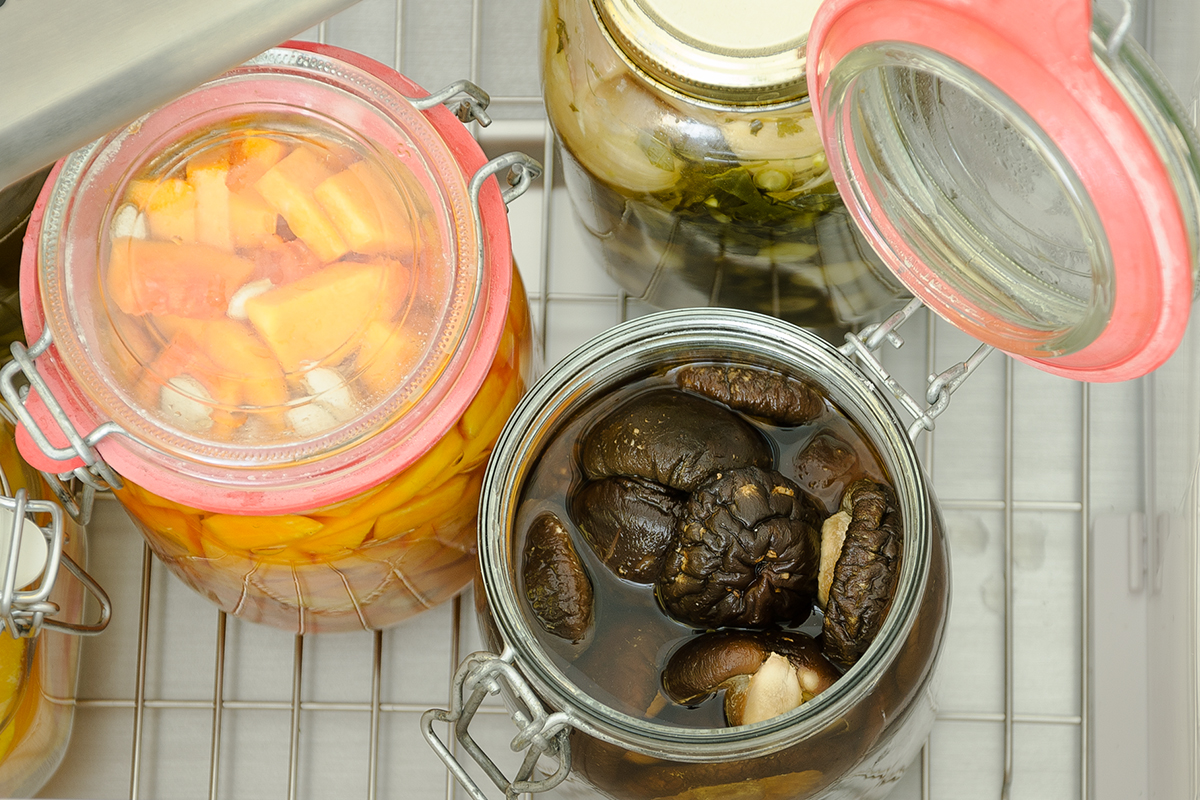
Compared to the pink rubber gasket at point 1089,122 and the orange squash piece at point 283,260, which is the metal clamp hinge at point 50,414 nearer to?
the orange squash piece at point 283,260

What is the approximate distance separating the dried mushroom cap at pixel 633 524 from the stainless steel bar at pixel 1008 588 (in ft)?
0.72

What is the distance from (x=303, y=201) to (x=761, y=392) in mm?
200

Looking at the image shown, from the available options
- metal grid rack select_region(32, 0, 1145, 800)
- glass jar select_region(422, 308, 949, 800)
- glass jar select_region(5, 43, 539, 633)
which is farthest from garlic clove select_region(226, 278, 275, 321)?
metal grid rack select_region(32, 0, 1145, 800)

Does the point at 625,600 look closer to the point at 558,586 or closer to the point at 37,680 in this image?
the point at 558,586

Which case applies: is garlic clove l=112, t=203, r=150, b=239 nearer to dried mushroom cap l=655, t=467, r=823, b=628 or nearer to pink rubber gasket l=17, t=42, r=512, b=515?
pink rubber gasket l=17, t=42, r=512, b=515

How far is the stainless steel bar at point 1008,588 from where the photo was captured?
52 centimetres

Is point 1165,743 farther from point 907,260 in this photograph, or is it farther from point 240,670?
point 240,670

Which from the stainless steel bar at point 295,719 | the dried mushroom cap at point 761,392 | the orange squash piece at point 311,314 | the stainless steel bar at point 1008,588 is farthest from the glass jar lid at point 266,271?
the stainless steel bar at point 1008,588

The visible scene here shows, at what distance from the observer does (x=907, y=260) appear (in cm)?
38

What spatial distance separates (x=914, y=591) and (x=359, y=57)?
12.2 inches

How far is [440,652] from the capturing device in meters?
0.55

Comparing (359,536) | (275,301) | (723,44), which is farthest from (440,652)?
(723,44)

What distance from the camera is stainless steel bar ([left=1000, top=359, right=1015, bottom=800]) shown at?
20.4 inches

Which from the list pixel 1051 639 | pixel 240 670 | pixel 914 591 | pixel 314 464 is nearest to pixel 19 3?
pixel 314 464
